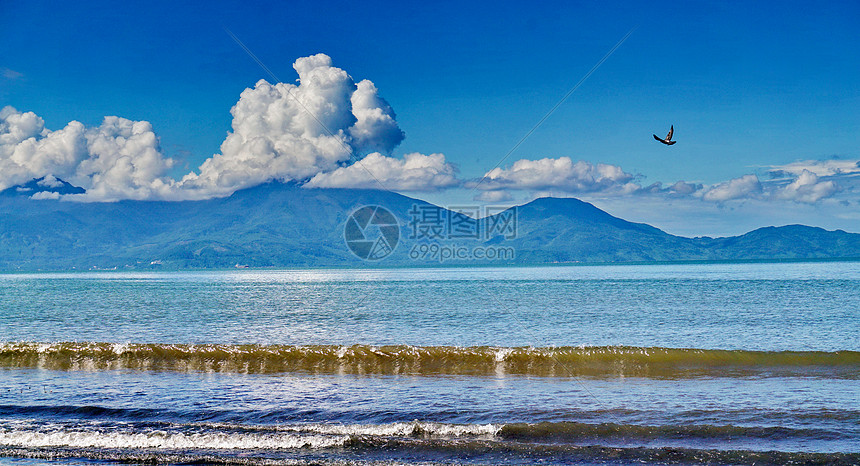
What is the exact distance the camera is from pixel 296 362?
872 inches

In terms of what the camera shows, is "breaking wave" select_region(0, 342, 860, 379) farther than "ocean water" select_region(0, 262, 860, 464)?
Yes

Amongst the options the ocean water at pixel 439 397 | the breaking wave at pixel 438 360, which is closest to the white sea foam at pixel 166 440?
the ocean water at pixel 439 397

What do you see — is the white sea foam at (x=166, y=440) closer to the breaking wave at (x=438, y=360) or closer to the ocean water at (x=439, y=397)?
the ocean water at (x=439, y=397)

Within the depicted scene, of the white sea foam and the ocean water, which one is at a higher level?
the ocean water

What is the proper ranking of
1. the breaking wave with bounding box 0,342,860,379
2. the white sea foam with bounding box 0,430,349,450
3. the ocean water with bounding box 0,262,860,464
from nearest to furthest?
Answer: the ocean water with bounding box 0,262,860,464
the white sea foam with bounding box 0,430,349,450
the breaking wave with bounding box 0,342,860,379

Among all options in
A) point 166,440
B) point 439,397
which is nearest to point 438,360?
point 439,397

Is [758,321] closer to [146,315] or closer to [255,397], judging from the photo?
[255,397]

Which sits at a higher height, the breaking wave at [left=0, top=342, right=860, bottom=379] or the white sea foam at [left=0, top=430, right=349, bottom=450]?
the breaking wave at [left=0, top=342, right=860, bottom=379]

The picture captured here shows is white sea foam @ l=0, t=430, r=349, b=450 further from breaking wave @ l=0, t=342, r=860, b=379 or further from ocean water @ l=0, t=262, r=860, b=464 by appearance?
breaking wave @ l=0, t=342, r=860, b=379

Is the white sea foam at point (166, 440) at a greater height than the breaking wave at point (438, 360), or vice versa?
the breaking wave at point (438, 360)

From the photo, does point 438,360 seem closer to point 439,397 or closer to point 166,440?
point 439,397

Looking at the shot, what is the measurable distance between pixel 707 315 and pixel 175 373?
33.0 metres

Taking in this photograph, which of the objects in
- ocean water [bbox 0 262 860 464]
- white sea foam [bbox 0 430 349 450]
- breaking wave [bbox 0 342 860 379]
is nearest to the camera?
ocean water [bbox 0 262 860 464]

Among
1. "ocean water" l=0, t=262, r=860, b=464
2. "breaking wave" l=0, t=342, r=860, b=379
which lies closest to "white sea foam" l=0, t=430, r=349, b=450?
"ocean water" l=0, t=262, r=860, b=464
